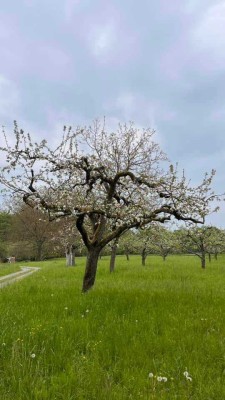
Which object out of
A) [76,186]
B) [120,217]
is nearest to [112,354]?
[120,217]

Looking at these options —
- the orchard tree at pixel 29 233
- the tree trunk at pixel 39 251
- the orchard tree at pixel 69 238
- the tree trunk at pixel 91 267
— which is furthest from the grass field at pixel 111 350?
the tree trunk at pixel 39 251

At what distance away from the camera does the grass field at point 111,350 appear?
15.0 ft

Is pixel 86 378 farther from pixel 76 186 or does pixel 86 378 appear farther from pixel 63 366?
Result: pixel 76 186

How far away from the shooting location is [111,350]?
19.4 ft

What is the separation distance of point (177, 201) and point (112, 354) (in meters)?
6.07

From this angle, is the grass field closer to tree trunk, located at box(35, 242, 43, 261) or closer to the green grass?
the green grass

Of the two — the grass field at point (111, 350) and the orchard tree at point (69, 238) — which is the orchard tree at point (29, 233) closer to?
the orchard tree at point (69, 238)

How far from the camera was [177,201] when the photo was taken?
432 inches

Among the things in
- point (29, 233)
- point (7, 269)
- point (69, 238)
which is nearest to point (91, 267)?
point (69, 238)

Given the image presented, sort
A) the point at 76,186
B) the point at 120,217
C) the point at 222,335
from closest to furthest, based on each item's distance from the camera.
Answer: the point at 222,335 < the point at 120,217 < the point at 76,186

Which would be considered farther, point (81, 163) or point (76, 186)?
point (76, 186)

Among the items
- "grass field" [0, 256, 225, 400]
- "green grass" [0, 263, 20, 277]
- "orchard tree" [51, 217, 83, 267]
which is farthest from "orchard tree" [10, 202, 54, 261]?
"grass field" [0, 256, 225, 400]

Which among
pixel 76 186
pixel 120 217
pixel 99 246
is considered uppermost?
pixel 76 186

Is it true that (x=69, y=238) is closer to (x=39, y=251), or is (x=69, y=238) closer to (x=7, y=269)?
(x=7, y=269)
